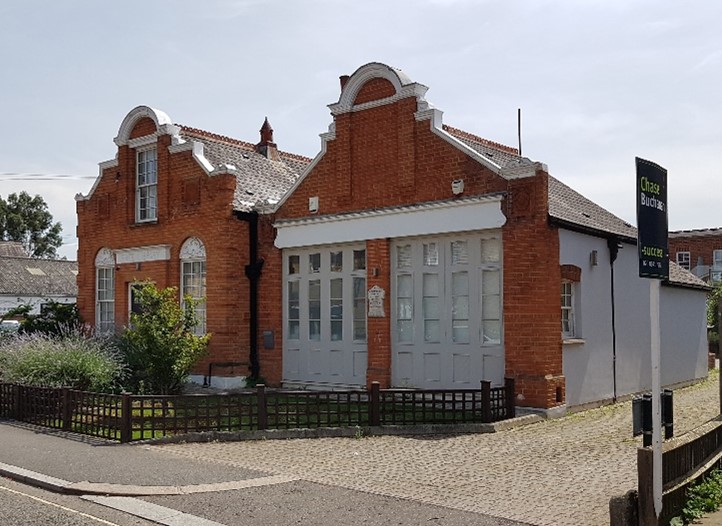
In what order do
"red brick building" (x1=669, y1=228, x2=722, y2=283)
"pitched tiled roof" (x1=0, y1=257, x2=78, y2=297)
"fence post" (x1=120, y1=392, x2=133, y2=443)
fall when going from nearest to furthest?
"fence post" (x1=120, y1=392, x2=133, y2=443) → "red brick building" (x1=669, y1=228, x2=722, y2=283) → "pitched tiled roof" (x1=0, y1=257, x2=78, y2=297)

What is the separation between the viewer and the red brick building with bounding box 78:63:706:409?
47.0 feet

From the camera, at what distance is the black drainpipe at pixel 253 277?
18.9 metres

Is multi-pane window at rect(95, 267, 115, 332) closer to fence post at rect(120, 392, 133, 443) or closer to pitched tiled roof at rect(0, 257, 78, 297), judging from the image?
fence post at rect(120, 392, 133, 443)

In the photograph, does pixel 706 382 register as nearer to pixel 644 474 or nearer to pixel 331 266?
pixel 331 266

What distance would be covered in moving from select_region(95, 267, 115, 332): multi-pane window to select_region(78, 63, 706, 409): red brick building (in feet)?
1.89

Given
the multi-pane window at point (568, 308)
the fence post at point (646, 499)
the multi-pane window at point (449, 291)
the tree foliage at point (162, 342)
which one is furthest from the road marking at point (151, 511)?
the multi-pane window at point (568, 308)

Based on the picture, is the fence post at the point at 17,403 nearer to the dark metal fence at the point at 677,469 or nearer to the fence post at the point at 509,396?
the fence post at the point at 509,396

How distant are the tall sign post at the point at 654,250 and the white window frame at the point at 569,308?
25.7ft

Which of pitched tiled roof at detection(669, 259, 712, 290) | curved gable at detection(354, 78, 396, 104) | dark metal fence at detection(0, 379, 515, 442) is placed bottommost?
dark metal fence at detection(0, 379, 515, 442)

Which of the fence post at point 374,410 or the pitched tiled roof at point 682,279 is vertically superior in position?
the pitched tiled roof at point 682,279

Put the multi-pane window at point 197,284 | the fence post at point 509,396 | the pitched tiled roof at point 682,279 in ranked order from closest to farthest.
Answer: the fence post at point 509,396
the multi-pane window at point 197,284
the pitched tiled roof at point 682,279

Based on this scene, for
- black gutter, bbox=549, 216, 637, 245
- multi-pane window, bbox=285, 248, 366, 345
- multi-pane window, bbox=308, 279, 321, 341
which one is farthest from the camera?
multi-pane window, bbox=308, 279, 321, 341

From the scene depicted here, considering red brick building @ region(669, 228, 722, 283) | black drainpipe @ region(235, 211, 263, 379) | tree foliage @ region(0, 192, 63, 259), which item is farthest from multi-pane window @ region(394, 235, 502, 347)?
tree foliage @ region(0, 192, 63, 259)

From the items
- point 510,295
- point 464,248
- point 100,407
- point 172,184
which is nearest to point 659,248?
point 510,295
